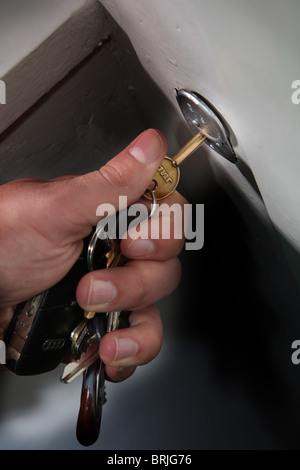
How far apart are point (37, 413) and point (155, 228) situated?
46 cm

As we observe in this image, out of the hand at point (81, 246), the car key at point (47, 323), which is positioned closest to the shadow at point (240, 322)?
the hand at point (81, 246)

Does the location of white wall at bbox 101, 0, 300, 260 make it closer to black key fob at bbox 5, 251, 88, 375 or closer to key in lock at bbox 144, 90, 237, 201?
key in lock at bbox 144, 90, 237, 201

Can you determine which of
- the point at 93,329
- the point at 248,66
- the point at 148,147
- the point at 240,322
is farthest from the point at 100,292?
the point at 240,322

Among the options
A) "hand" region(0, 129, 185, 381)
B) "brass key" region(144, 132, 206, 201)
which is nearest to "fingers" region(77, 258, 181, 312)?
"hand" region(0, 129, 185, 381)

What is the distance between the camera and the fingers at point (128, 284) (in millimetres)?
446

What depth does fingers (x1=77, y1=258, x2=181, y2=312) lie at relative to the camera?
1.46 ft

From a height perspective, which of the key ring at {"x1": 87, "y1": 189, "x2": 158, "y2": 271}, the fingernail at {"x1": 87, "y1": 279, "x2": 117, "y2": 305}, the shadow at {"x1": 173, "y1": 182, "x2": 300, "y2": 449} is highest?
the key ring at {"x1": 87, "y1": 189, "x2": 158, "y2": 271}

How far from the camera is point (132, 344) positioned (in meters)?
0.52

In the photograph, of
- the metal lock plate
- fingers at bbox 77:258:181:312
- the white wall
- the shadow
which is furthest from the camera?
the shadow

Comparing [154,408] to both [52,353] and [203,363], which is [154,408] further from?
[52,353]

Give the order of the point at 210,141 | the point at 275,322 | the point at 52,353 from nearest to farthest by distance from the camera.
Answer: the point at 210,141 < the point at 52,353 < the point at 275,322
